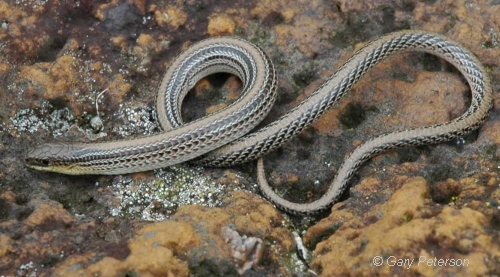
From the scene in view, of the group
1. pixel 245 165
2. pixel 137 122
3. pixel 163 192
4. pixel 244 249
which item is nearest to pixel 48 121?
pixel 137 122

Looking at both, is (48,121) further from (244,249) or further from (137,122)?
(244,249)

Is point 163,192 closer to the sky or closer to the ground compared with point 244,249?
closer to the ground

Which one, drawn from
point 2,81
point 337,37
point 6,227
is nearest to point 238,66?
point 337,37

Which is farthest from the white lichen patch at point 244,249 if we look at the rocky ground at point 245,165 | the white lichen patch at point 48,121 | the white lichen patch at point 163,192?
the white lichen patch at point 48,121

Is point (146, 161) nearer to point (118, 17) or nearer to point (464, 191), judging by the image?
point (118, 17)

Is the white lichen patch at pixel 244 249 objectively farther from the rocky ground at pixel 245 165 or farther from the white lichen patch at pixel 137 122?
the white lichen patch at pixel 137 122

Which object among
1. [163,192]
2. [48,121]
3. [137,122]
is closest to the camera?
[163,192]
